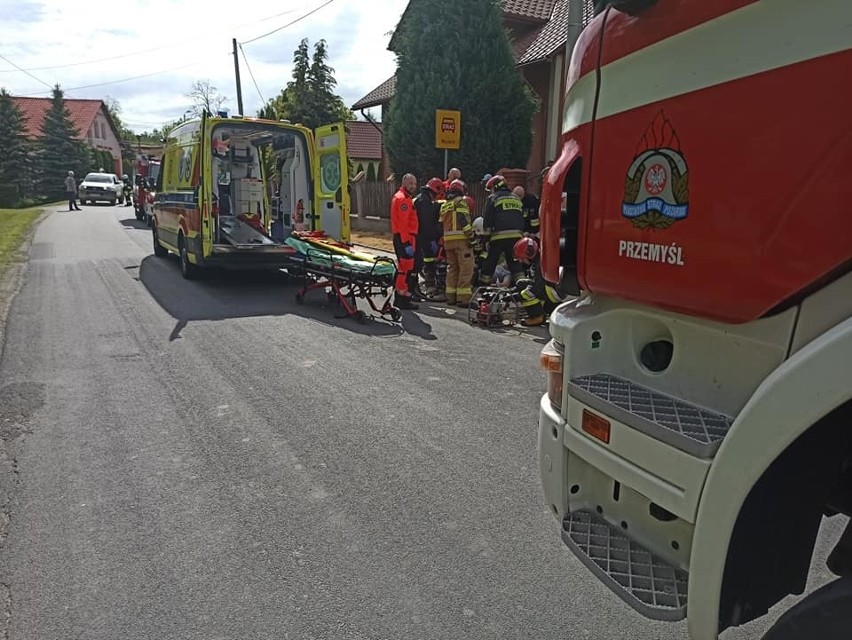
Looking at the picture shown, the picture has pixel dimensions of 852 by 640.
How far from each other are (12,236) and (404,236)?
537 inches

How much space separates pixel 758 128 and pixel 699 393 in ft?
2.55

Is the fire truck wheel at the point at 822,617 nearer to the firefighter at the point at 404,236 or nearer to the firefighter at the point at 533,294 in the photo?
the firefighter at the point at 533,294

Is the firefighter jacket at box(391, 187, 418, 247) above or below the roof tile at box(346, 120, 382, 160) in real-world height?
below

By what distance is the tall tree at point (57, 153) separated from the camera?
1729 inches

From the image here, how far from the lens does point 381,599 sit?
2.96 m

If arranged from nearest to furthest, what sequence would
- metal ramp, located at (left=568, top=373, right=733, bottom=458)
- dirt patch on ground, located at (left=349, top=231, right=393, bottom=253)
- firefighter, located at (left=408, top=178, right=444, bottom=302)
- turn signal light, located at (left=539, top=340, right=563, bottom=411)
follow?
metal ramp, located at (left=568, top=373, right=733, bottom=458) → turn signal light, located at (left=539, top=340, right=563, bottom=411) → firefighter, located at (left=408, top=178, right=444, bottom=302) → dirt patch on ground, located at (left=349, top=231, right=393, bottom=253)

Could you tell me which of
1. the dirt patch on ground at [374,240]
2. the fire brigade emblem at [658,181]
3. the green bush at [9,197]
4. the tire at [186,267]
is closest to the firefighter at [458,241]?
the tire at [186,267]

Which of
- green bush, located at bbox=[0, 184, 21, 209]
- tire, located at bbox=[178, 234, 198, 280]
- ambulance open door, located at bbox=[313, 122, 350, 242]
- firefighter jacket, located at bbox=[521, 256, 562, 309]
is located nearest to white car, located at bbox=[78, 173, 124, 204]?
green bush, located at bbox=[0, 184, 21, 209]

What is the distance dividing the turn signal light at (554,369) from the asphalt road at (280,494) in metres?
1.02

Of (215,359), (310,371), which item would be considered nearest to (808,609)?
(310,371)

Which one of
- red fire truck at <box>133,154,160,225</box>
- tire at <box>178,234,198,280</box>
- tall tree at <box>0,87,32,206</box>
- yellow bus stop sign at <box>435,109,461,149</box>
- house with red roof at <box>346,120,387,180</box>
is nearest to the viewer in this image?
yellow bus stop sign at <box>435,109,461,149</box>

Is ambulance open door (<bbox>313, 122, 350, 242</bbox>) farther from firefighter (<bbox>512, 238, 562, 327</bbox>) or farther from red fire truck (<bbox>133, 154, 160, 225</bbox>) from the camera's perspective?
red fire truck (<bbox>133, 154, 160, 225</bbox>)

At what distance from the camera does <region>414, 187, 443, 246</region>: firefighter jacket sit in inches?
414

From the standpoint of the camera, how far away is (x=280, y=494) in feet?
12.9
